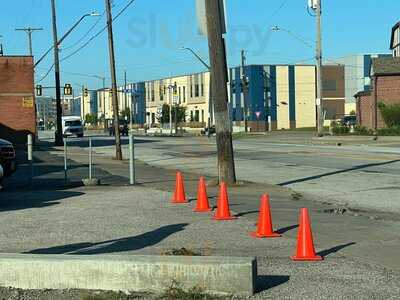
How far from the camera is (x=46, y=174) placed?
21969 mm

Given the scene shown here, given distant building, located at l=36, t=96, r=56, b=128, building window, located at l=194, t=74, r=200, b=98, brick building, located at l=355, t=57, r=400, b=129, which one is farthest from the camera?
distant building, located at l=36, t=96, r=56, b=128

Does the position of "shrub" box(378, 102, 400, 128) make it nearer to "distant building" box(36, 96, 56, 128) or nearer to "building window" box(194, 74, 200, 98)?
"building window" box(194, 74, 200, 98)

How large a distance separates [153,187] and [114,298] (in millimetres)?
11433

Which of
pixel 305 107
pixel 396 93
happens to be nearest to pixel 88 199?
pixel 396 93

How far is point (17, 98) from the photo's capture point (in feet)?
153

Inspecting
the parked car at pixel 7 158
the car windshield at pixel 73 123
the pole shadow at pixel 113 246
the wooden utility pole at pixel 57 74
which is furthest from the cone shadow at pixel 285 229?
the car windshield at pixel 73 123

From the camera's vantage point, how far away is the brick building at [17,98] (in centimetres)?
4631

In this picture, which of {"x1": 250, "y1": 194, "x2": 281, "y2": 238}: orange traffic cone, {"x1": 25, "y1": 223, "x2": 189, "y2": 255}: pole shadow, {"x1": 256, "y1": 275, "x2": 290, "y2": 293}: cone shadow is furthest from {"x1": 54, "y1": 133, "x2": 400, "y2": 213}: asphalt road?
{"x1": 256, "y1": 275, "x2": 290, "y2": 293}: cone shadow

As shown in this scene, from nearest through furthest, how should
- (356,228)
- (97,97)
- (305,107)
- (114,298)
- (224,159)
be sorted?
(114,298) → (356,228) → (224,159) → (305,107) → (97,97)

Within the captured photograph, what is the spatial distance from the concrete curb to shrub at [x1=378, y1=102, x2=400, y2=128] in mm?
56707

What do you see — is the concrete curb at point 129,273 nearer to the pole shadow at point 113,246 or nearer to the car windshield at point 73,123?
the pole shadow at point 113,246

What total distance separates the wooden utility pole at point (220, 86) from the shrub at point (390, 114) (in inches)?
1808

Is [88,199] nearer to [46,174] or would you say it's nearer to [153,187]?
[153,187]

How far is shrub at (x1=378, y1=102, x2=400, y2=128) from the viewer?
6097 cm
